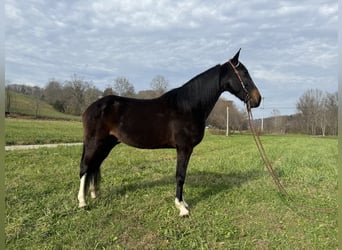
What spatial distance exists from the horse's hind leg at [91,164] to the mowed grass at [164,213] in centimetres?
23

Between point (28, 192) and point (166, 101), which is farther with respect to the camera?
point (28, 192)

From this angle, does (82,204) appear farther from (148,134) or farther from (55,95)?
(55,95)

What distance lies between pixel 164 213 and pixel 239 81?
2.34 meters

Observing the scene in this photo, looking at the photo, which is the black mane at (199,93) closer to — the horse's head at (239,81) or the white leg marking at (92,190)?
the horse's head at (239,81)

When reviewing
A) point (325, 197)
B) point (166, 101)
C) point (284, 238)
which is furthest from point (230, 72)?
point (325, 197)

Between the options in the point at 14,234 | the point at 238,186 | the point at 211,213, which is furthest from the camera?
the point at 238,186

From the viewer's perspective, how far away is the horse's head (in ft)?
14.9

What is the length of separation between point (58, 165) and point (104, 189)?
2908 mm

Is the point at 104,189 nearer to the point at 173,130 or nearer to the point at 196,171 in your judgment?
the point at 173,130

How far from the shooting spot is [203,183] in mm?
6102

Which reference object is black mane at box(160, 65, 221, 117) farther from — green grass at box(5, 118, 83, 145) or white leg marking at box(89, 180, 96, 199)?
green grass at box(5, 118, 83, 145)

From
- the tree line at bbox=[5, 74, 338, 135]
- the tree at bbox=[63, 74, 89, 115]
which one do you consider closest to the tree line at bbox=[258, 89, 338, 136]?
the tree line at bbox=[5, 74, 338, 135]

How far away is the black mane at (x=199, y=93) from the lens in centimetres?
Result: 452

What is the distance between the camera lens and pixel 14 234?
3389 millimetres
